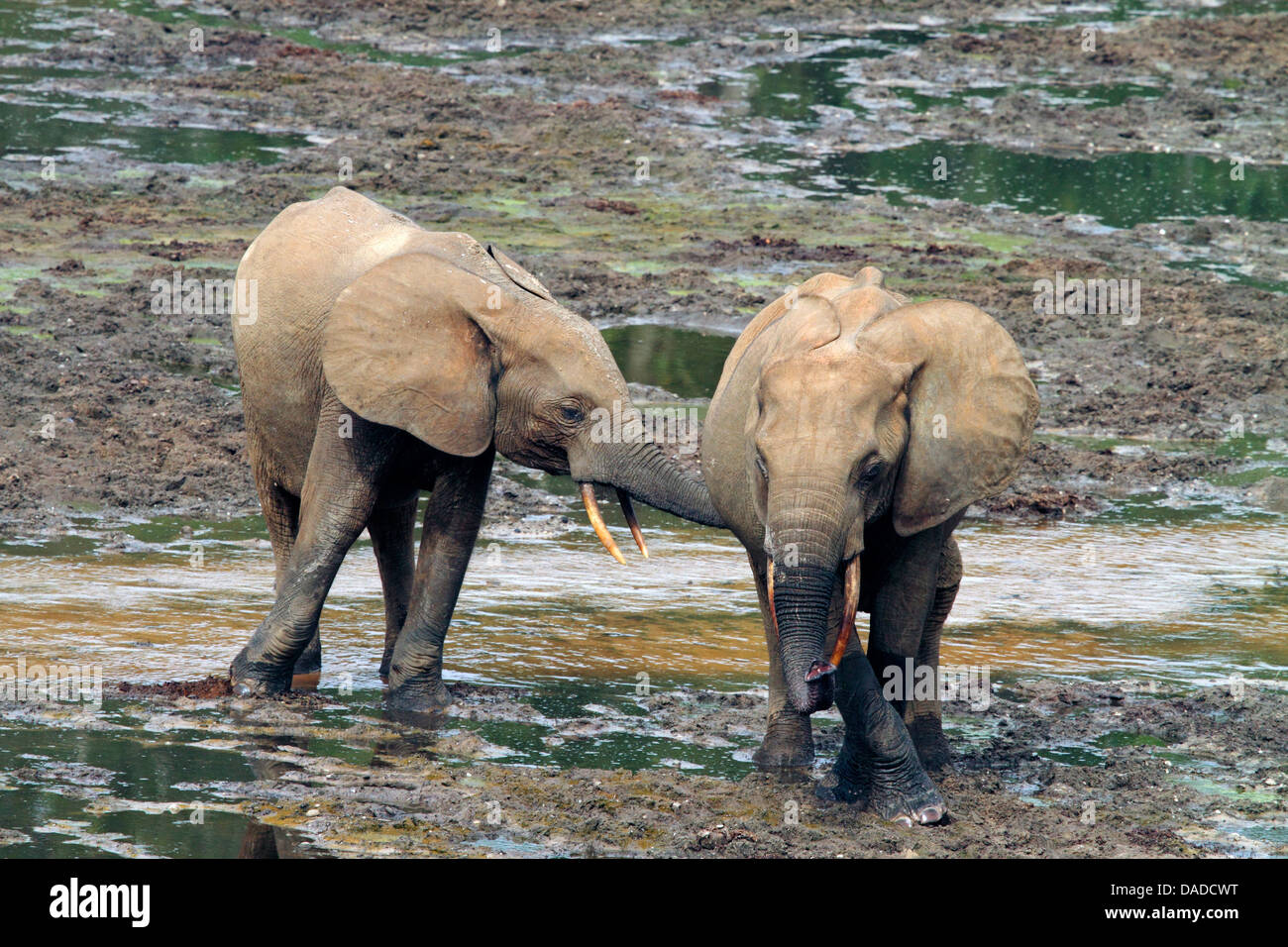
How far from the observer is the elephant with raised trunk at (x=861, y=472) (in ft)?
21.1

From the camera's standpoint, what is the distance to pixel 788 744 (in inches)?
307

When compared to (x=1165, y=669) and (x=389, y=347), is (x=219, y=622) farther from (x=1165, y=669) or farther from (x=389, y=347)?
(x=1165, y=669)

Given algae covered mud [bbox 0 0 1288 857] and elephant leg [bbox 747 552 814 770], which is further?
elephant leg [bbox 747 552 814 770]

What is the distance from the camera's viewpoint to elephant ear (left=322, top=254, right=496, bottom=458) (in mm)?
8070

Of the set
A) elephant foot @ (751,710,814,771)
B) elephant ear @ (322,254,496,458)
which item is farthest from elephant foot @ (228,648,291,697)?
elephant foot @ (751,710,814,771)

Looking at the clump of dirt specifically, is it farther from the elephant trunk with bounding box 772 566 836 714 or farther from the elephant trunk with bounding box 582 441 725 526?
the elephant trunk with bounding box 772 566 836 714

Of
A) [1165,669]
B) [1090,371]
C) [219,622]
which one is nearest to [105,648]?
[219,622]

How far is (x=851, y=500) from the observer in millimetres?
6484

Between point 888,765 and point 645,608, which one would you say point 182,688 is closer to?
point 645,608

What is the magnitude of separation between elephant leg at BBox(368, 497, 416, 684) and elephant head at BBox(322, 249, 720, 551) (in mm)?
971

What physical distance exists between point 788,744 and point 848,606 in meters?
1.38

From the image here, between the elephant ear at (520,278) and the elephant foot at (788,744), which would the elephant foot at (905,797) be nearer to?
the elephant foot at (788,744)

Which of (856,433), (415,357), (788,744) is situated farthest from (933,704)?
(415,357)

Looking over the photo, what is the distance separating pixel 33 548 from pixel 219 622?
5.53 feet
